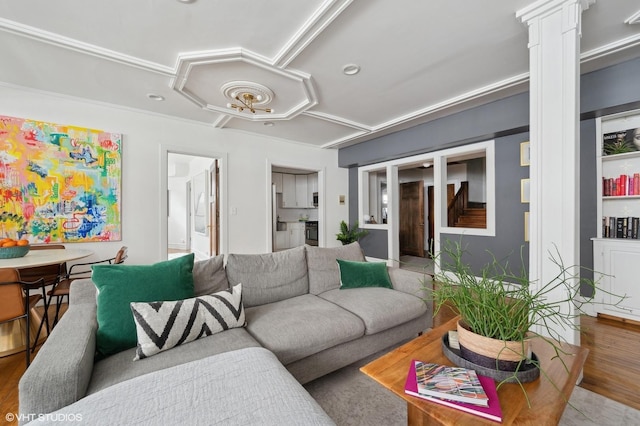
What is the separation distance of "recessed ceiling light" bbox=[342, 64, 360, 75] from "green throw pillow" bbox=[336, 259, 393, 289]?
1881 mm

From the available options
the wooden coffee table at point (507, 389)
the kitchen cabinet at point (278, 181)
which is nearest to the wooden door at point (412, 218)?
the kitchen cabinet at point (278, 181)

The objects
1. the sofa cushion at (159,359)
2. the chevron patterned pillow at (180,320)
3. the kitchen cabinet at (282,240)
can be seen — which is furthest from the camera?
the kitchen cabinet at (282,240)

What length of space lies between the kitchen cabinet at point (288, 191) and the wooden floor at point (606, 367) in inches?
238

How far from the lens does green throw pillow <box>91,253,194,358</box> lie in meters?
1.33

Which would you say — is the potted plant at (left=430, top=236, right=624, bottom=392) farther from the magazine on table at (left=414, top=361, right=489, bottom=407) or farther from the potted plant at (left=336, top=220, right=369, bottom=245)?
the potted plant at (left=336, top=220, right=369, bottom=245)

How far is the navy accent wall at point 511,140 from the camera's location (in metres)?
2.42

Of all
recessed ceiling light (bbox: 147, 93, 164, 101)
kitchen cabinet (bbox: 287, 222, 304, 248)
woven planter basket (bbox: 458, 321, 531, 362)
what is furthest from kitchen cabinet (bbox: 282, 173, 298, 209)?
woven planter basket (bbox: 458, 321, 531, 362)

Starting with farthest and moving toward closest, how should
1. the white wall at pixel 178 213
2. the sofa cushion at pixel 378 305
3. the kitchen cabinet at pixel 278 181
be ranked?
the white wall at pixel 178 213 < the kitchen cabinet at pixel 278 181 < the sofa cushion at pixel 378 305

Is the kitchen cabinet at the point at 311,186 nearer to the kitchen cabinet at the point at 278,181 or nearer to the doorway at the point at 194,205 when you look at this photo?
the kitchen cabinet at the point at 278,181

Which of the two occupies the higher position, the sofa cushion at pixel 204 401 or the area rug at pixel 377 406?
the sofa cushion at pixel 204 401

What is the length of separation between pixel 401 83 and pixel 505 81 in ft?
3.49

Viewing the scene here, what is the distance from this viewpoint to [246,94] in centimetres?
300

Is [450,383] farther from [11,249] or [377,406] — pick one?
[11,249]

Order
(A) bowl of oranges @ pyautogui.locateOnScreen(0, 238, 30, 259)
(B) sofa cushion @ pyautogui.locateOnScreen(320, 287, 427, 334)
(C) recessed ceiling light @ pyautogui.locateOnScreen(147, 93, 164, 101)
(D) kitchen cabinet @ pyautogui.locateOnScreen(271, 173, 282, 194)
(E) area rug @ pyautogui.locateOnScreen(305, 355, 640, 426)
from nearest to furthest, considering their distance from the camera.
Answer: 1. (E) area rug @ pyautogui.locateOnScreen(305, 355, 640, 426)
2. (B) sofa cushion @ pyautogui.locateOnScreen(320, 287, 427, 334)
3. (A) bowl of oranges @ pyautogui.locateOnScreen(0, 238, 30, 259)
4. (C) recessed ceiling light @ pyautogui.locateOnScreen(147, 93, 164, 101)
5. (D) kitchen cabinet @ pyautogui.locateOnScreen(271, 173, 282, 194)
